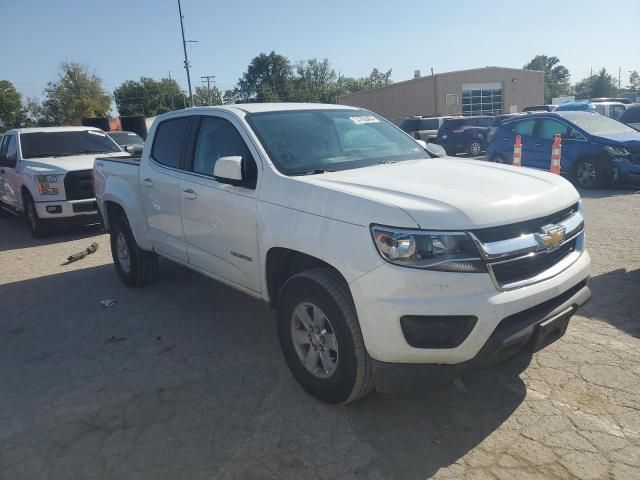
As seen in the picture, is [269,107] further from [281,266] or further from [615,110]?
[615,110]

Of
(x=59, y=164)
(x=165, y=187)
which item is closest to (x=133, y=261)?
(x=165, y=187)

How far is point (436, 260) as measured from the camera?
2709mm

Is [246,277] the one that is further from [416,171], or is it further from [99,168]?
[99,168]

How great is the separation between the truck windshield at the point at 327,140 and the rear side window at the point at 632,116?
13439 millimetres

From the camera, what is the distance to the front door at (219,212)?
379 centimetres

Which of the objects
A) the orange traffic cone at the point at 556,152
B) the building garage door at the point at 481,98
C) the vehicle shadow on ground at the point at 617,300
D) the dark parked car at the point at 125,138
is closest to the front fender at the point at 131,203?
the vehicle shadow on ground at the point at 617,300

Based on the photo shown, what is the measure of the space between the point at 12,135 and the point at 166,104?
261 ft

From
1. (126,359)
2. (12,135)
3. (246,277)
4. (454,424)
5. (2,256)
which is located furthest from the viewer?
(12,135)

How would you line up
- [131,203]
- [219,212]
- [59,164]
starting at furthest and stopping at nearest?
[59,164], [131,203], [219,212]

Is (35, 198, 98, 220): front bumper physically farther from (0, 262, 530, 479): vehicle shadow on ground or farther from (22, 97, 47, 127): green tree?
(22, 97, 47, 127): green tree

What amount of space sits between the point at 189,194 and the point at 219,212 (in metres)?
0.53

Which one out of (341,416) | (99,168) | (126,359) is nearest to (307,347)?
(341,416)

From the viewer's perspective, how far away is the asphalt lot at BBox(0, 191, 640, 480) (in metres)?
2.81

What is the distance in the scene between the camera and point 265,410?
11.1 ft
